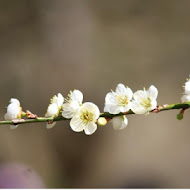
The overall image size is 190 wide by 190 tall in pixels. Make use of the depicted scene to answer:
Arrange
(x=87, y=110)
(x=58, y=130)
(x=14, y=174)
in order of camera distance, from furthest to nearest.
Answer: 1. (x=58, y=130)
2. (x=14, y=174)
3. (x=87, y=110)

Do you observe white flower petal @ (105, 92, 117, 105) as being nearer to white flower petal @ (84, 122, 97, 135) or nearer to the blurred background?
white flower petal @ (84, 122, 97, 135)

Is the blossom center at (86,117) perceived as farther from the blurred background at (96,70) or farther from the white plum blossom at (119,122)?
the blurred background at (96,70)

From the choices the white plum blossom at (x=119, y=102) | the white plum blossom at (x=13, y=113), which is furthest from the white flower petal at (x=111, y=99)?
the white plum blossom at (x=13, y=113)

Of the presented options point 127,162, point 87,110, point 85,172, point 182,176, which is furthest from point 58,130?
point 87,110

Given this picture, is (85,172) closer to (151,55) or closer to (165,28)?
(151,55)

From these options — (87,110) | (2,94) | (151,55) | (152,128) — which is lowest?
(87,110)

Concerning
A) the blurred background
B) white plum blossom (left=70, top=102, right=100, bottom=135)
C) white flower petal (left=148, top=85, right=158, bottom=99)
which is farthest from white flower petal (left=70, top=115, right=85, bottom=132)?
the blurred background
